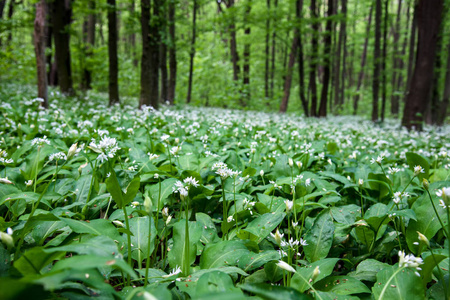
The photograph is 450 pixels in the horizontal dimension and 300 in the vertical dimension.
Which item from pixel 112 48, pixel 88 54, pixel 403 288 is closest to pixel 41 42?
pixel 112 48

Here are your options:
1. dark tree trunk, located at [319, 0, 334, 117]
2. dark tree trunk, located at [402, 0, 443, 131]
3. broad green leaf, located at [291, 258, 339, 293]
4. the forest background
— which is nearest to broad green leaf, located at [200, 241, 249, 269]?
broad green leaf, located at [291, 258, 339, 293]

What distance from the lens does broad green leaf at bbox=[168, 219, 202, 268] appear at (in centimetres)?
135

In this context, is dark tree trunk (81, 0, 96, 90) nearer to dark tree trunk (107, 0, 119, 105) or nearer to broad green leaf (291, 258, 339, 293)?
dark tree trunk (107, 0, 119, 105)

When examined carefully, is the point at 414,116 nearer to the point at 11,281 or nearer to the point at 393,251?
the point at 393,251

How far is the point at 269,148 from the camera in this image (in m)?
3.63

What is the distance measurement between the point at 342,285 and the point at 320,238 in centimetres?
29

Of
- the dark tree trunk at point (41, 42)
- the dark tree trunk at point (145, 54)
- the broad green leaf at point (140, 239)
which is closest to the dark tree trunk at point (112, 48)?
the dark tree trunk at point (145, 54)

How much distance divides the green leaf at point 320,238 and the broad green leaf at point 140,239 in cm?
82

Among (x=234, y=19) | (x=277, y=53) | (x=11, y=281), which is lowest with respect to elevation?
(x=11, y=281)

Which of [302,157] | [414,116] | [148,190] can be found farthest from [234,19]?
[148,190]

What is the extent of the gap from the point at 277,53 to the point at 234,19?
23.0 meters

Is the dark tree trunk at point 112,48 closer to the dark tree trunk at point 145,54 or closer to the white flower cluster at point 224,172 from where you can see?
the dark tree trunk at point 145,54

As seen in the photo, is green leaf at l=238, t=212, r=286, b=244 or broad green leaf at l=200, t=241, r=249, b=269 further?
green leaf at l=238, t=212, r=286, b=244

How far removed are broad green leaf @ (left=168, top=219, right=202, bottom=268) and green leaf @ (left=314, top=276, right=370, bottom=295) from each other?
605mm
